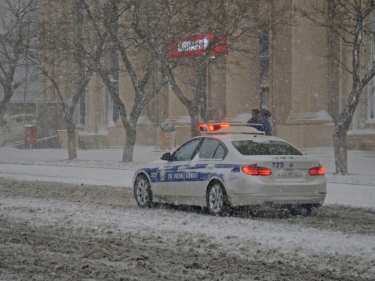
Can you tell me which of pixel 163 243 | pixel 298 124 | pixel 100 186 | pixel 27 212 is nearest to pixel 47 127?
pixel 298 124

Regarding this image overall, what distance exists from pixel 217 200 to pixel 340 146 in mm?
10496

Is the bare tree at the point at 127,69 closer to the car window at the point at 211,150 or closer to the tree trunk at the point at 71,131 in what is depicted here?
the tree trunk at the point at 71,131

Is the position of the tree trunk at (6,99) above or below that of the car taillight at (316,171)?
above

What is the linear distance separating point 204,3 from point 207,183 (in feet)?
49.0

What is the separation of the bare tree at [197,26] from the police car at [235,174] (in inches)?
478

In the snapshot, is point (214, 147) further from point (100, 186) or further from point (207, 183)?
point (100, 186)

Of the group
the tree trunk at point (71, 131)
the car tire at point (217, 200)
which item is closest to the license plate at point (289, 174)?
the car tire at point (217, 200)

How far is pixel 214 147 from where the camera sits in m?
13.5

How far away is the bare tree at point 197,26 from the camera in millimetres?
26094

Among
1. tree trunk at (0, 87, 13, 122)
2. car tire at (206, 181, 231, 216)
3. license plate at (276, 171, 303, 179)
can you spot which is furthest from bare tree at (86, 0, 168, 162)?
license plate at (276, 171, 303, 179)

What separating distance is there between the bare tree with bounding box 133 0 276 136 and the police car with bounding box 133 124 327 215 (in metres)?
12.1

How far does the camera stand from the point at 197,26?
88.1 feet

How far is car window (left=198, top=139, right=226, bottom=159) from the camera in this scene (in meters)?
13.2

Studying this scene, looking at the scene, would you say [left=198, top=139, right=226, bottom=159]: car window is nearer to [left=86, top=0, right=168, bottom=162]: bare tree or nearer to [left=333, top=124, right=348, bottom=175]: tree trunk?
[left=333, top=124, right=348, bottom=175]: tree trunk
